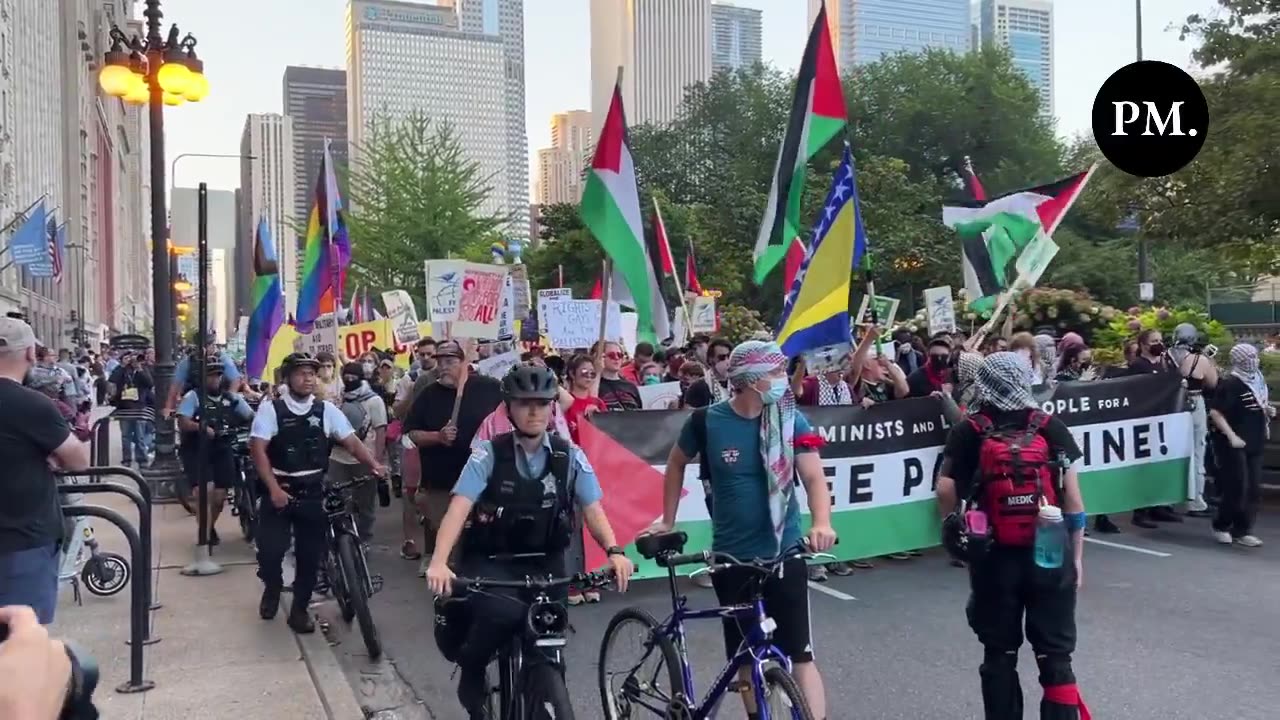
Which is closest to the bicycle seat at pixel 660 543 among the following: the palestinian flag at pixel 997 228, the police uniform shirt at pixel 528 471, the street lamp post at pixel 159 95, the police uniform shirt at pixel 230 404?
the police uniform shirt at pixel 528 471

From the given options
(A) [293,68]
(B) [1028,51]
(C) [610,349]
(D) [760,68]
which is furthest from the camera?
(A) [293,68]

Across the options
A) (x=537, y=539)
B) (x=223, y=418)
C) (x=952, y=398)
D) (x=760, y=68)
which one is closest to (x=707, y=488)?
(x=537, y=539)

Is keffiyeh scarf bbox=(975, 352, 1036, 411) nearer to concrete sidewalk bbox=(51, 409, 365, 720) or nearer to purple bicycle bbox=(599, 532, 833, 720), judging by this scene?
purple bicycle bbox=(599, 532, 833, 720)

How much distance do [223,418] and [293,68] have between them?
535 ft

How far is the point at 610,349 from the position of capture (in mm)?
10258

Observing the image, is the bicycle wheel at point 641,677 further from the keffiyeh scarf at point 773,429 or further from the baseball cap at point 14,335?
the baseball cap at point 14,335

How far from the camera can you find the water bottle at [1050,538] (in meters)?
4.34

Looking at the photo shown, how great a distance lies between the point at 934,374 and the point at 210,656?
7.03 metres

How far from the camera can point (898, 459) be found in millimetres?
9039

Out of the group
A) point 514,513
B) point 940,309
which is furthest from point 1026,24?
point 514,513

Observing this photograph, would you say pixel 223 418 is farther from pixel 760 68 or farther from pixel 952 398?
pixel 760 68

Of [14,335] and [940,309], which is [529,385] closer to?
[14,335]

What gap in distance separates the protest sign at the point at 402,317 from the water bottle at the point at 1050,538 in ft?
42.2

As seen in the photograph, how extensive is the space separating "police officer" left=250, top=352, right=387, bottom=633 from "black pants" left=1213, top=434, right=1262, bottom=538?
23.4ft
